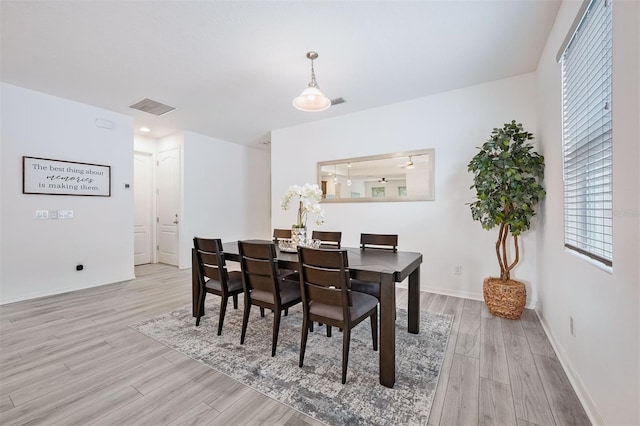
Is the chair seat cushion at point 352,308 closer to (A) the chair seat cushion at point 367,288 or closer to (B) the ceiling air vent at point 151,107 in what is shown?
(A) the chair seat cushion at point 367,288

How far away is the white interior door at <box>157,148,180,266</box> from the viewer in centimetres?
554

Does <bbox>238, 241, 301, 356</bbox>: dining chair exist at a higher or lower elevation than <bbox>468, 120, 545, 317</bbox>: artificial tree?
lower

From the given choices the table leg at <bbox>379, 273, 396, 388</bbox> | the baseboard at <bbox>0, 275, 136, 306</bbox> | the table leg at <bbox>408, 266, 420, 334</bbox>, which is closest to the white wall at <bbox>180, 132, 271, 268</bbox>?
the baseboard at <bbox>0, 275, 136, 306</bbox>

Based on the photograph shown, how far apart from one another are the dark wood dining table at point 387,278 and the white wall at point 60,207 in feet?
9.72

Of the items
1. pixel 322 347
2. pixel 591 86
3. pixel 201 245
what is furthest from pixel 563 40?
pixel 201 245

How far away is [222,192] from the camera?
611 centimetres

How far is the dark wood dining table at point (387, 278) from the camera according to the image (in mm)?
→ 1799

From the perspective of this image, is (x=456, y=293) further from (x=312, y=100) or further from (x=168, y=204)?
Answer: (x=168, y=204)

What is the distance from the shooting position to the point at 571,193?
6.63 feet

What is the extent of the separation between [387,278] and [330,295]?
0.41m

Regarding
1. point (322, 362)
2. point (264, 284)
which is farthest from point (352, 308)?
point (264, 284)

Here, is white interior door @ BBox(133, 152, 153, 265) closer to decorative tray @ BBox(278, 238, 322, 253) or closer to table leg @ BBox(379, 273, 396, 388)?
decorative tray @ BBox(278, 238, 322, 253)

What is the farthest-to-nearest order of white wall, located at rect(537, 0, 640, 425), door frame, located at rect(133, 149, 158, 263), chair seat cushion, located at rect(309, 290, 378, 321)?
door frame, located at rect(133, 149, 158, 263) → chair seat cushion, located at rect(309, 290, 378, 321) → white wall, located at rect(537, 0, 640, 425)

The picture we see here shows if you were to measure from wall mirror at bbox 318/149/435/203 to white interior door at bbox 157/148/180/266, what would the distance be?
9.83 ft
